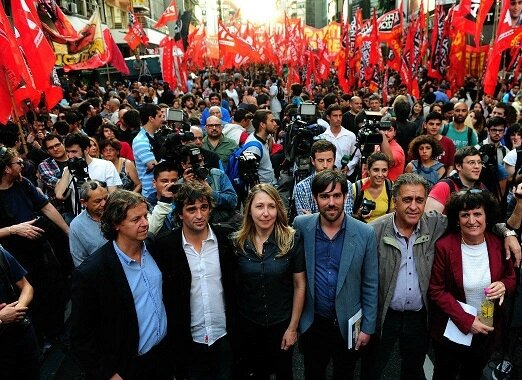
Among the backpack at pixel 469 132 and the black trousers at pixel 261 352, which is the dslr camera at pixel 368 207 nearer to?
the black trousers at pixel 261 352

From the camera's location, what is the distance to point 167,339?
3.02m

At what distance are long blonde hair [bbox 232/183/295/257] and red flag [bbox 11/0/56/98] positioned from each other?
443 centimetres

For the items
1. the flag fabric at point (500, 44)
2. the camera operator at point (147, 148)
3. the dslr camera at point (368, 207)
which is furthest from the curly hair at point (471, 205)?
the flag fabric at point (500, 44)

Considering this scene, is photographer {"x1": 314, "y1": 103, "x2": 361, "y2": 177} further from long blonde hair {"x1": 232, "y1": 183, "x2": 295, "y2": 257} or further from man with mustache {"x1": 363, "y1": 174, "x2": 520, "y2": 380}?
long blonde hair {"x1": 232, "y1": 183, "x2": 295, "y2": 257}

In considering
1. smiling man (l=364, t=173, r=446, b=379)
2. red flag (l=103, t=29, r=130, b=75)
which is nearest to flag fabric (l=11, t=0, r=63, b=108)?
smiling man (l=364, t=173, r=446, b=379)

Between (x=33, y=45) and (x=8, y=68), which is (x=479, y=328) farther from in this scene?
(x=33, y=45)

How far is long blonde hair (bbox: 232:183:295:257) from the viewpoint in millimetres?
2996

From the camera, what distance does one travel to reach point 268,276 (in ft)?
9.82

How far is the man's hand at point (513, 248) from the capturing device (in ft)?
9.59

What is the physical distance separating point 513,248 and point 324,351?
1433mm

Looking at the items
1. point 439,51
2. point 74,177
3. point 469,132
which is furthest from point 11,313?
point 439,51

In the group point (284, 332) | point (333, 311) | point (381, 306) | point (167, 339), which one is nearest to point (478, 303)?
point (381, 306)

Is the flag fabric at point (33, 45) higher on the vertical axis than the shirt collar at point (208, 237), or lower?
higher

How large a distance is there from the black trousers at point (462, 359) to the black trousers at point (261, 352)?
1.06 meters
